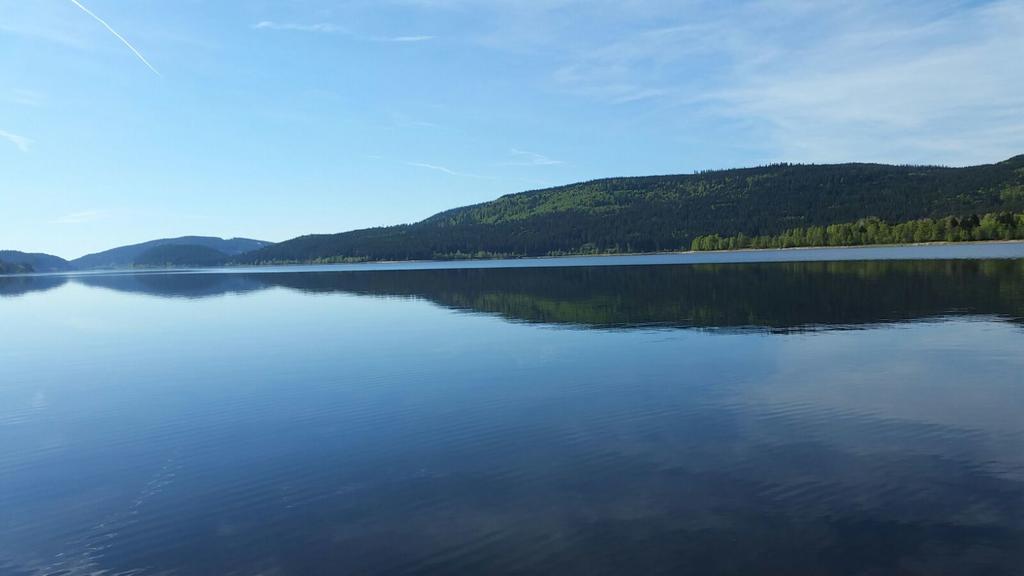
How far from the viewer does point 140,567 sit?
→ 1322 centimetres

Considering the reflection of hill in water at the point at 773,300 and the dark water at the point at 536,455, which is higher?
the reflection of hill in water at the point at 773,300

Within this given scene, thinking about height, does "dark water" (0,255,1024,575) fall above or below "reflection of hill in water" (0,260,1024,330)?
below

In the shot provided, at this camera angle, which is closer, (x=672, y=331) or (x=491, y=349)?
(x=491, y=349)

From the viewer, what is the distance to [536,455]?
1889 cm

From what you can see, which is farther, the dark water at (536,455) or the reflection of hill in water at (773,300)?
the reflection of hill in water at (773,300)

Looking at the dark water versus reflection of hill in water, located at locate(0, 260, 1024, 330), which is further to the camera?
reflection of hill in water, located at locate(0, 260, 1024, 330)

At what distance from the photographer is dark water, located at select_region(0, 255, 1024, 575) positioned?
13.1 meters

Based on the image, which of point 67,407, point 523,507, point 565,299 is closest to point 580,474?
point 523,507

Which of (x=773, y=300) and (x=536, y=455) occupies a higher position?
(x=773, y=300)

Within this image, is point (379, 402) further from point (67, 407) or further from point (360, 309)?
point (360, 309)

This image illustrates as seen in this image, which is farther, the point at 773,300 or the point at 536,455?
the point at 773,300

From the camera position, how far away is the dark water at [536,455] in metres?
13.1

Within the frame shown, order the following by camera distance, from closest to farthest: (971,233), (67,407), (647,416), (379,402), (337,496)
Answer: (337,496) → (647,416) → (379,402) → (67,407) → (971,233)

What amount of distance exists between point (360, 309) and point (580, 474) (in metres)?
57.9
